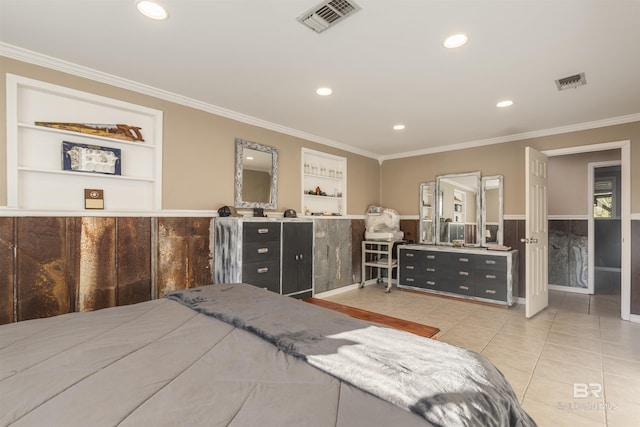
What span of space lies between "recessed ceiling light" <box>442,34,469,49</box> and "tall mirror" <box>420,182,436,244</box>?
11.0 ft

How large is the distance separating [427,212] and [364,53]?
3.67 m

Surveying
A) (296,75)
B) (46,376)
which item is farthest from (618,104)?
(46,376)

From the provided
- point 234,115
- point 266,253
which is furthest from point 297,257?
point 234,115

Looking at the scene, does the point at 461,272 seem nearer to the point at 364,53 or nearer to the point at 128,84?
the point at 364,53

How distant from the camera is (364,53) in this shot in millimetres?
2268

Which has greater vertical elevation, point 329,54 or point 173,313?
point 329,54

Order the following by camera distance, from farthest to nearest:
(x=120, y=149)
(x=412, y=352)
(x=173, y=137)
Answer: (x=173, y=137), (x=120, y=149), (x=412, y=352)

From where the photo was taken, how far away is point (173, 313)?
1.60m

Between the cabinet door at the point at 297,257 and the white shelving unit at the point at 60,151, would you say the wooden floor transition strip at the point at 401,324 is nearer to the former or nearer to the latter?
the cabinet door at the point at 297,257

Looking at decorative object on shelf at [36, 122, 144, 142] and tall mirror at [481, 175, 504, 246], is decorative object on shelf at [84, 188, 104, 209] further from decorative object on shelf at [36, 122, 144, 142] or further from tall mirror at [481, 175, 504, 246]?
tall mirror at [481, 175, 504, 246]

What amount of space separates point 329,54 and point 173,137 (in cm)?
185

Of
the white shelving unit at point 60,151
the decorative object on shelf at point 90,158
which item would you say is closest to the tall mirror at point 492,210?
the white shelving unit at point 60,151

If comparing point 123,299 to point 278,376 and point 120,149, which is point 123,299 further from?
point 278,376

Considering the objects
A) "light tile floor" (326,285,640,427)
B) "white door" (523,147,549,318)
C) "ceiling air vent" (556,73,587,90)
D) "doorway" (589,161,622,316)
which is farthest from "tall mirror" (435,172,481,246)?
"doorway" (589,161,622,316)
